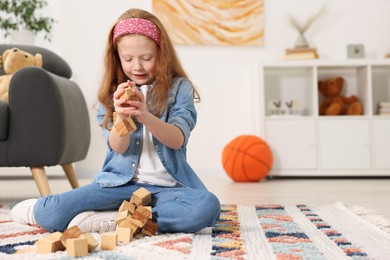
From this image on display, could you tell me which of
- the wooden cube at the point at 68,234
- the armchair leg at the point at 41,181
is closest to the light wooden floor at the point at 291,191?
the armchair leg at the point at 41,181

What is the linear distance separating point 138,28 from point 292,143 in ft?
6.52

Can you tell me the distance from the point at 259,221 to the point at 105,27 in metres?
2.35

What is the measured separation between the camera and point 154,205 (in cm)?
131

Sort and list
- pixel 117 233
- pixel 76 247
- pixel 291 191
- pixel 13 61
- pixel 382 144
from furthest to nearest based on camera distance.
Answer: pixel 382 144 < pixel 291 191 < pixel 13 61 < pixel 117 233 < pixel 76 247

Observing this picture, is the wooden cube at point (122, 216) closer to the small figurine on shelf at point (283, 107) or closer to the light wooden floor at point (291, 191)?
the light wooden floor at point (291, 191)

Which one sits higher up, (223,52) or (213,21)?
(213,21)

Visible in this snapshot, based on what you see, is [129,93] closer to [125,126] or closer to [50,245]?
[125,126]

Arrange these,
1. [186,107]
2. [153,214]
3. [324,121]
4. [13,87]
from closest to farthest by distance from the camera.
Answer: [153,214]
[186,107]
[13,87]
[324,121]

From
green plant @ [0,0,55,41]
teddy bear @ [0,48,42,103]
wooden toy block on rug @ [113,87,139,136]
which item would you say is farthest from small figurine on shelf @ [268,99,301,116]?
wooden toy block on rug @ [113,87,139,136]

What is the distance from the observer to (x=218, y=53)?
3.48 m

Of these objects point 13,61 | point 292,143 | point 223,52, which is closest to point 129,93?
point 13,61

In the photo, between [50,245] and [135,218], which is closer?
[50,245]

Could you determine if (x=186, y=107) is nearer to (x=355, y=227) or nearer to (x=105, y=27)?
(x=355, y=227)

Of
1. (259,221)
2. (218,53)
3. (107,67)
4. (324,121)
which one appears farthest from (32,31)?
(259,221)
